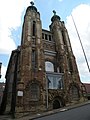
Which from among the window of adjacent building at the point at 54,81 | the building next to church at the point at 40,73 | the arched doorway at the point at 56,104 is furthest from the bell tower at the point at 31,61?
the arched doorway at the point at 56,104

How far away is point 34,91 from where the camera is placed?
19.4m

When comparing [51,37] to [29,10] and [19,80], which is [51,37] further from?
[19,80]

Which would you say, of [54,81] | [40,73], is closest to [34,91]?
[40,73]

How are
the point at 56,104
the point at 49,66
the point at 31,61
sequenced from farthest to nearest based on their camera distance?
the point at 49,66
the point at 31,61
the point at 56,104

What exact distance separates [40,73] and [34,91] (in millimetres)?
2978

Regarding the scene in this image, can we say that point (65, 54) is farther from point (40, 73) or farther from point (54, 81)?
point (40, 73)

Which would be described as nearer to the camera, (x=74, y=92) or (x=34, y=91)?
(x=34, y=91)

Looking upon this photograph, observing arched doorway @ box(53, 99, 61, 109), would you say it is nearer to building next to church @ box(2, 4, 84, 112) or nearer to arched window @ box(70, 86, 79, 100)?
building next to church @ box(2, 4, 84, 112)

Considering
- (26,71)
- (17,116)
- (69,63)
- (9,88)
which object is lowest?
(17,116)

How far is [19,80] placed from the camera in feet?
63.1

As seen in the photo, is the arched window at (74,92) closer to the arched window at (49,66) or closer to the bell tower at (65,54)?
the bell tower at (65,54)

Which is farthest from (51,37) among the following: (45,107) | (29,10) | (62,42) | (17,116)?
(17,116)

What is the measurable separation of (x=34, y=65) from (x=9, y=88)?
18.8ft

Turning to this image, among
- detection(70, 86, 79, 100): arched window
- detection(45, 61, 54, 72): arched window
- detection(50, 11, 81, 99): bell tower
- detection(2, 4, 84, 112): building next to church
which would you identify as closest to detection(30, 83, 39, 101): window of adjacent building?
detection(2, 4, 84, 112): building next to church
